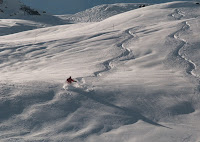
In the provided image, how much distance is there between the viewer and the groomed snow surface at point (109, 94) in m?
3.23

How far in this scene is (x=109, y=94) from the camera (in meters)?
4.15

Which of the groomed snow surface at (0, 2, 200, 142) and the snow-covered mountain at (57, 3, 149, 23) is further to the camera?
the snow-covered mountain at (57, 3, 149, 23)

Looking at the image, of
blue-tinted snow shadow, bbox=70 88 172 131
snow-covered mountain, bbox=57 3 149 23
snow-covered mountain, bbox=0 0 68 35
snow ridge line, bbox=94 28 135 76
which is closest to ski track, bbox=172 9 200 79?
snow ridge line, bbox=94 28 135 76

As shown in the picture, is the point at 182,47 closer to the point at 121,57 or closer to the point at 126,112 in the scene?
the point at 121,57

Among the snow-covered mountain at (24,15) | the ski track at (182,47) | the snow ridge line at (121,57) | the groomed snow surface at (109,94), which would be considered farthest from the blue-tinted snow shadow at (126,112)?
the snow-covered mountain at (24,15)

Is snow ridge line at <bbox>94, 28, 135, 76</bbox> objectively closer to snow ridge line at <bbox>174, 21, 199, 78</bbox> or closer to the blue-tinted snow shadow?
snow ridge line at <bbox>174, 21, 199, 78</bbox>

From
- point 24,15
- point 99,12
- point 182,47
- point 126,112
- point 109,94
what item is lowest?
point 126,112

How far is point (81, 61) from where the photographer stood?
6633mm

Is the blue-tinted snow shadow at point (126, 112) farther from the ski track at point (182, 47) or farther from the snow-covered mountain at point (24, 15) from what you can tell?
the snow-covered mountain at point (24, 15)

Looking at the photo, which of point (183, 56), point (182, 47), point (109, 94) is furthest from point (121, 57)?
point (109, 94)

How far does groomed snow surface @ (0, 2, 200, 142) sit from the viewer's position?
3229 mm

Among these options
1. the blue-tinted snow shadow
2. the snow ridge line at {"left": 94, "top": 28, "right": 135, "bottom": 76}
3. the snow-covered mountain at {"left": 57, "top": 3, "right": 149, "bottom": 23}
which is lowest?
the blue-tinted snow shadow

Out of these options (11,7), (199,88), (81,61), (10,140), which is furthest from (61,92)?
(11,7)

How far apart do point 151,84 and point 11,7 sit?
3233 centimetres
